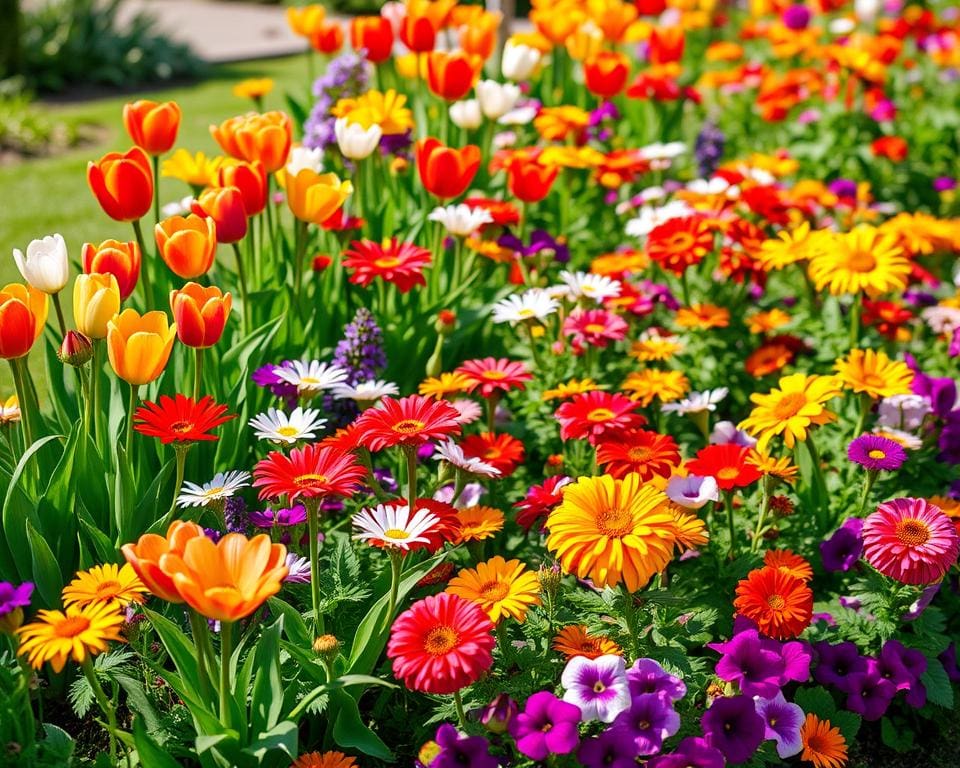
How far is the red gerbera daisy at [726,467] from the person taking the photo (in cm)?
244

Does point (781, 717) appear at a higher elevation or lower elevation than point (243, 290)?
lower

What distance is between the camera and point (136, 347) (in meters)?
2.07

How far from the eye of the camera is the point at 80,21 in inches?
339

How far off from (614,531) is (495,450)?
0.63m

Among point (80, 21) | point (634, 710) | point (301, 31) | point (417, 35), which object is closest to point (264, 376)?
point (634, 710)

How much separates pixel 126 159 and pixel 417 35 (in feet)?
5.72

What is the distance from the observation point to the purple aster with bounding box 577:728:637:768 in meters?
1.90

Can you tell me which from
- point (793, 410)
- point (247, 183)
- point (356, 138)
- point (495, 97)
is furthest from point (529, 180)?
point (793, 410)

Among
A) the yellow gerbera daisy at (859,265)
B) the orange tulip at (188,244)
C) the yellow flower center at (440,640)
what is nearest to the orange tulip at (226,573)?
the yellow flower center at (440,640)

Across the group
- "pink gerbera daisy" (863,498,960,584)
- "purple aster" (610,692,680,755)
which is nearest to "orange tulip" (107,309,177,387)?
"purple aster" (610,692,680,755)

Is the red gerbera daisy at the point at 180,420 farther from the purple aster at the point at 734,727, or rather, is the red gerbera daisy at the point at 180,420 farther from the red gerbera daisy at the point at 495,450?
the purple aster at the point at 734,727

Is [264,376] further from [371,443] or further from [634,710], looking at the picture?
[634,710]

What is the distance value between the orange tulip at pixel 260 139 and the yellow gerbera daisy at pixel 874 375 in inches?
59.2

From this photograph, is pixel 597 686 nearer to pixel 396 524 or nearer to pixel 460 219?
pixel 396 524
